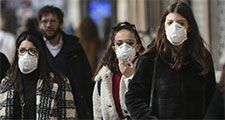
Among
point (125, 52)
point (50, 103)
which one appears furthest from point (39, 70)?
point (125, 52)

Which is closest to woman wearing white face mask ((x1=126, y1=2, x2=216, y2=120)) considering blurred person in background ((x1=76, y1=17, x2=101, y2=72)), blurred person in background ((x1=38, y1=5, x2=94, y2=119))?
blurred person in background ((x1=38, y1=5, x2=94, y2=119))

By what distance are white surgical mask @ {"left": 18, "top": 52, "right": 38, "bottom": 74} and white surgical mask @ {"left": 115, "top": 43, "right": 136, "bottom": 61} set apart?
2.31 feet

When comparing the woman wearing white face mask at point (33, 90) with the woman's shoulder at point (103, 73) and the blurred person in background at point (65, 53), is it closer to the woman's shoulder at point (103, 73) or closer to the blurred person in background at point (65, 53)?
the woman's shoulder at point (103, 73)

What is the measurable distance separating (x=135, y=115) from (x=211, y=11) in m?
6.91

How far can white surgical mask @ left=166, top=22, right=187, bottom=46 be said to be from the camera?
6.07 metres

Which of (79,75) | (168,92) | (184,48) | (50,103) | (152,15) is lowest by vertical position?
(50,103)

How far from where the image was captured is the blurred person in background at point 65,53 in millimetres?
8062

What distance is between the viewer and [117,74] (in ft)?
22.5

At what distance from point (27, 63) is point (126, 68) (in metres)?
0.82

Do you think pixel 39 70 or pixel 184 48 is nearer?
pixel 184 48

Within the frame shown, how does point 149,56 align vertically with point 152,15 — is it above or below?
below

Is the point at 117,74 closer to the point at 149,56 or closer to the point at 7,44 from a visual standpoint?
the point at 149,56

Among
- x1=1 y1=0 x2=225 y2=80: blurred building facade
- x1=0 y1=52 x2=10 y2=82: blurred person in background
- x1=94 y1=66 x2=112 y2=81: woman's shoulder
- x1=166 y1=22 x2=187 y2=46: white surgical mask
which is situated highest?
x1=1 y1=0 x2=225 y2=80: blurred building facade

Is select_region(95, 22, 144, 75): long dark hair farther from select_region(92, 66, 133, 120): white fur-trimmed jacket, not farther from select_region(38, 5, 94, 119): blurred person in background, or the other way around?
select_region(38, 5, 94, 119): blurred person in background
